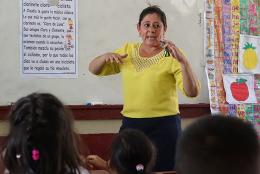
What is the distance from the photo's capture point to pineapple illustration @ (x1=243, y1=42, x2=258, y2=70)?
11.8ft

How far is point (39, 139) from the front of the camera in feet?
4.32

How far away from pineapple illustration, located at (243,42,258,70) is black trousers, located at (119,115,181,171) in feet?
5.38

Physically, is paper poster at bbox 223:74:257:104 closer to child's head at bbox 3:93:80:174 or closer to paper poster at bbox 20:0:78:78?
paper poster at bbox 20:0:78:78

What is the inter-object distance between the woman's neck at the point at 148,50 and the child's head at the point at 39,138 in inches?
36.5

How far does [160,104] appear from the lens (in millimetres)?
2141

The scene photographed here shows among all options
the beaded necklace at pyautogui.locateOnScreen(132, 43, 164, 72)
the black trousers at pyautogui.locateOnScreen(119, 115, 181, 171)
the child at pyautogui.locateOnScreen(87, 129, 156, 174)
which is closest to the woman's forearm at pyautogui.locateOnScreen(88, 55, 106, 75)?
the beaded necklace at pyautogui.locateOnScreen(132, 43, 164, 72)

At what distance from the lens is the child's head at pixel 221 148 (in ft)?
2.31

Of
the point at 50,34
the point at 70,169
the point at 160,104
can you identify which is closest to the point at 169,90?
the point at 160,104

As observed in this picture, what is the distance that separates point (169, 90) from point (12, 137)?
39.4 inches

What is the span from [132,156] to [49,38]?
1.66 metres

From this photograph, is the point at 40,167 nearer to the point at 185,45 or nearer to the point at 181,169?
the point at 181,169

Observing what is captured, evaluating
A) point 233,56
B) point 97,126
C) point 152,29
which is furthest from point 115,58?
point 233,56

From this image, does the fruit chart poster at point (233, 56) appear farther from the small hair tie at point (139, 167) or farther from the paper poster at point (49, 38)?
the small hair tie at point (139, 167)

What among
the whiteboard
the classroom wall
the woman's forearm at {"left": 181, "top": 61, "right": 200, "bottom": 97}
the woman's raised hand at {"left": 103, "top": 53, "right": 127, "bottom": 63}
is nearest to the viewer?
the woman's forearm at {"left": 181, "top": 61, "right": 200, "bottom": 97}
